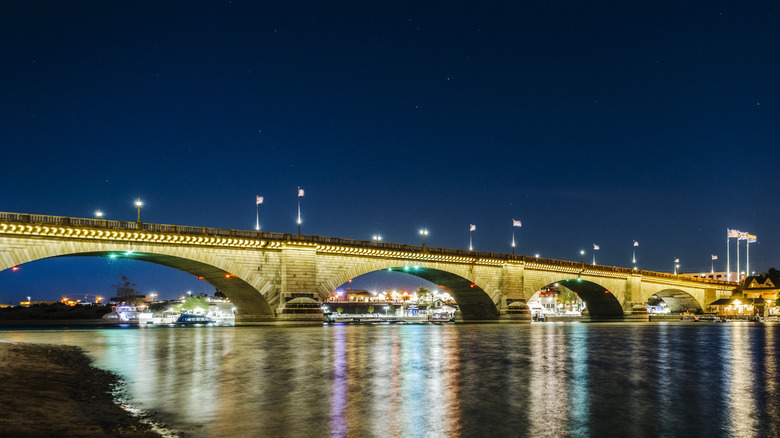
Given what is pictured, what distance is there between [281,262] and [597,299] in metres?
77.4

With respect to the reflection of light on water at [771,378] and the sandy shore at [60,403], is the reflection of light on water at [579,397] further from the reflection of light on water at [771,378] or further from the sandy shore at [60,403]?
the sandy shore at [60,403]

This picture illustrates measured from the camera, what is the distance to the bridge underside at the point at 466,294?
276ft

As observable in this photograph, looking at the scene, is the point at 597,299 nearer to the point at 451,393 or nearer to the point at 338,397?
the point at 451,393

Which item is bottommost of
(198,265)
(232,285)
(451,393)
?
(451,393)

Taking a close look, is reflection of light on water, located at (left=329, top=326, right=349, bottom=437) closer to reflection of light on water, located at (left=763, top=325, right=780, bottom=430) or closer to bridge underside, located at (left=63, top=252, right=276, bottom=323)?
reflection of light on water, located at (left=763, top=325, right=780, bottom=430)

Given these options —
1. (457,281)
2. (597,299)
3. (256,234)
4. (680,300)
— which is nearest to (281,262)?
(256,234)

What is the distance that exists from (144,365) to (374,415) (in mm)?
15433

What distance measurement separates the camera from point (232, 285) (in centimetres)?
6378

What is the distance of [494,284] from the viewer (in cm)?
8794

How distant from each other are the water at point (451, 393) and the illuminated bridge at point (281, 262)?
2104cm

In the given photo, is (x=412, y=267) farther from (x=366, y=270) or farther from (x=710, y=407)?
(x=710, y=407)

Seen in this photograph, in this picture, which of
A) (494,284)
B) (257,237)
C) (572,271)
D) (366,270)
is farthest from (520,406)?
(572,271)

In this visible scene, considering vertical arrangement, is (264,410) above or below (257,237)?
below

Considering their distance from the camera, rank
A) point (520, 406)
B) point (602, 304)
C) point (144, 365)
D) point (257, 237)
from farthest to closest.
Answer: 1. point (602, 304)
2. point (257, 237)
3. point (144, 365)
4. point (520, 406)
